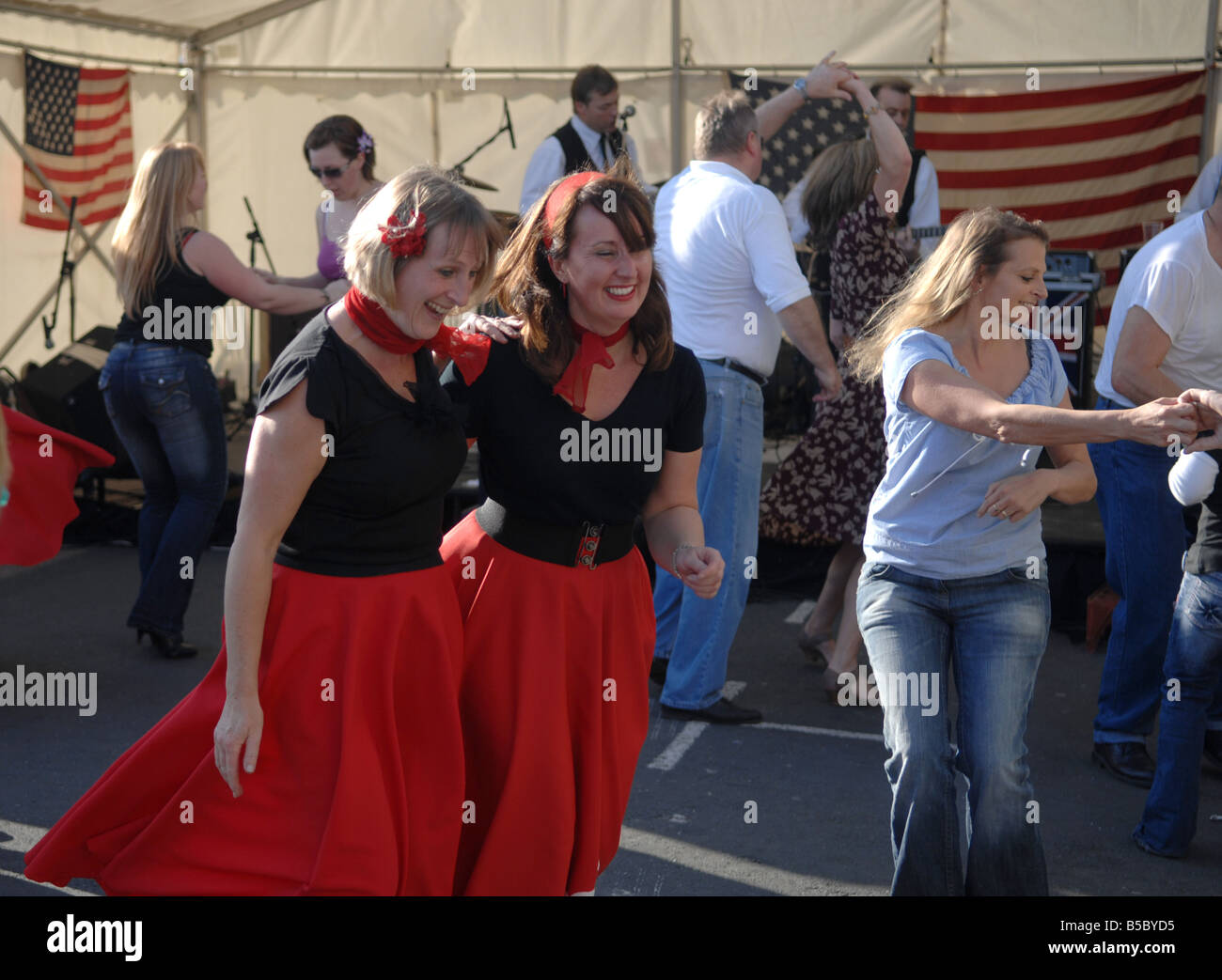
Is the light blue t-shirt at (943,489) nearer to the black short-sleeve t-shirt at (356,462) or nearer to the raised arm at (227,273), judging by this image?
the black short-sleeve t-shirt at (356,462)

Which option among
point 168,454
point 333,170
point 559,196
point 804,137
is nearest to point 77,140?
point 333,170

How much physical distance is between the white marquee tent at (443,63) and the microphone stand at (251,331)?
129 mm

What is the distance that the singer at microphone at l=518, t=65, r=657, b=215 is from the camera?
675 centimetres

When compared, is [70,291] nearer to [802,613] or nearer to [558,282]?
[802,613]

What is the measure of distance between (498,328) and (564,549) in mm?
494

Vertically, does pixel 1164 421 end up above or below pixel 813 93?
below

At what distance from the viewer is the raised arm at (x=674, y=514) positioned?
9.36 feet

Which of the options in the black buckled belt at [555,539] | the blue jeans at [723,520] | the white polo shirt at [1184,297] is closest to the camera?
the black buckled belt at [555,539]

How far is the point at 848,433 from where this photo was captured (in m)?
5.53

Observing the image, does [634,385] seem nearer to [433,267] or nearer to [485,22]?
[433,267]

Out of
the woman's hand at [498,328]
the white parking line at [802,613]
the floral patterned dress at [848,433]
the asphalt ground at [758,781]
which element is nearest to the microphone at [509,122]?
the white parking line at [802,613]

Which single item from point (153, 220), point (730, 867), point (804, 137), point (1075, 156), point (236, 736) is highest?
point (804, 137)
